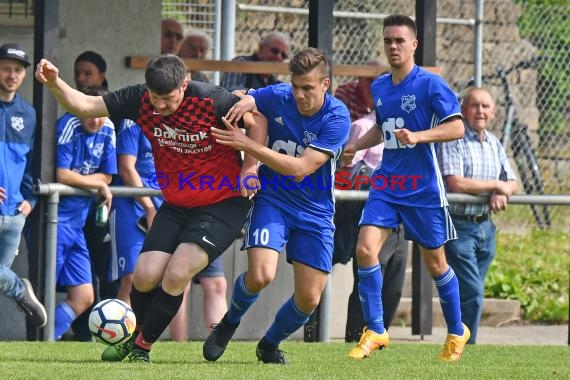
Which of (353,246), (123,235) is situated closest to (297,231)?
(123,235)

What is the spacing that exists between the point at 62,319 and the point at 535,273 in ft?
20.4

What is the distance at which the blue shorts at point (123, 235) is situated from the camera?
36.2ft

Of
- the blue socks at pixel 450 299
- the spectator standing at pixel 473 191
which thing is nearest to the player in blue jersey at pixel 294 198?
the blue socks at pixel 450 299

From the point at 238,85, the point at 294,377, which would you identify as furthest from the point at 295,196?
the point at 238,85

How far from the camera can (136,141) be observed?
11.1 metres

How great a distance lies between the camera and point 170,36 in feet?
43.5

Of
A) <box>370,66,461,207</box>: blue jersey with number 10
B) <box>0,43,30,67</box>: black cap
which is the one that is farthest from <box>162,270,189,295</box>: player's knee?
<box>0,43,30,67</box>: black cap

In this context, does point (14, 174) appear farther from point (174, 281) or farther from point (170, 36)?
point (170, 36)

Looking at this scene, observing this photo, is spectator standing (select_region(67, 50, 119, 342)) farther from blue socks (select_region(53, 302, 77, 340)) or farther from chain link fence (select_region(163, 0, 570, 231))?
chain link fence (select_region(163, 0, 570, 231))

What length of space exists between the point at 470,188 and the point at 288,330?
3057 millimetres

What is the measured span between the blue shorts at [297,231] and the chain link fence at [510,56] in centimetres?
719

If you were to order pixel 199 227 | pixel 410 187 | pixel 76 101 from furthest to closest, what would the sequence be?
pixel 410 187 < pixel 76 101 < pixel 199 227

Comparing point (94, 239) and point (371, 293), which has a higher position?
point (94, 239)

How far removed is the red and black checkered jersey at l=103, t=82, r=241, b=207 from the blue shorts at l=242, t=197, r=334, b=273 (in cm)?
22
